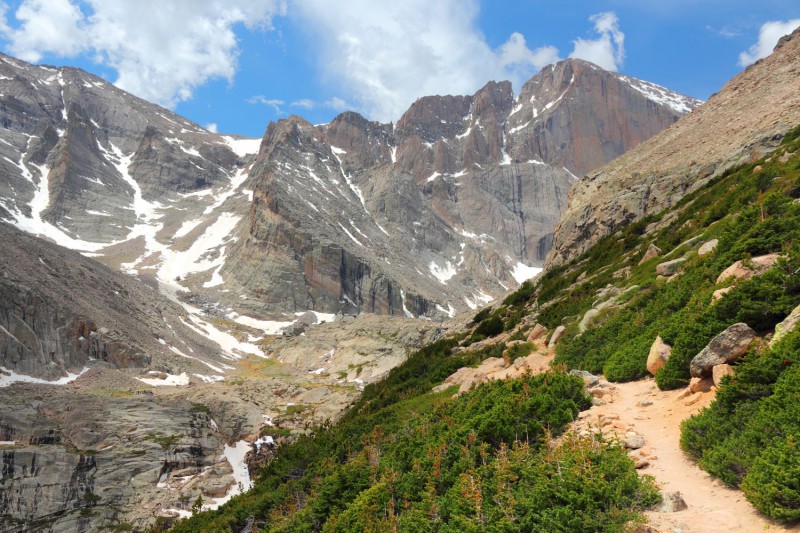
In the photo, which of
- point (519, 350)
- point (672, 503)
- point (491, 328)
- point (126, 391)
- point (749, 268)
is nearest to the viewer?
point (672, 503)

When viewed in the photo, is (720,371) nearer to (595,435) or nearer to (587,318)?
(595,435)

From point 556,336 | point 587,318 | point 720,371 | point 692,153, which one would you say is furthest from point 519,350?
point 692,153

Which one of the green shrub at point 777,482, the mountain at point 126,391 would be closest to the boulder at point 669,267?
the green shrub at point 777,482

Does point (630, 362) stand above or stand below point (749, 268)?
below

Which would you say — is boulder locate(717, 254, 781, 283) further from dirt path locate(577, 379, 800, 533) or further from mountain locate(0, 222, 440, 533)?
mountain locate(0, 222, 440, 533)

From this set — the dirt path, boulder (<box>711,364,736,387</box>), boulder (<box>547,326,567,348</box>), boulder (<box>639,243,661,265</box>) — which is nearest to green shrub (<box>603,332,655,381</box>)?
the dirt path

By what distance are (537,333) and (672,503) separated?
570 inches

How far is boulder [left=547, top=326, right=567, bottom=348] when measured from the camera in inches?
728

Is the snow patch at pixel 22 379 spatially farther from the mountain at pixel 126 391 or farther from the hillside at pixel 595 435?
the hillside at pixel 595 435

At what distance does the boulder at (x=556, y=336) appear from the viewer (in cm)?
1848

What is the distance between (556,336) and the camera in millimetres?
18719

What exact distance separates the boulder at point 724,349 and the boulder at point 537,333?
36.9 feet

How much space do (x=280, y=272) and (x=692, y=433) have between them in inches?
5478

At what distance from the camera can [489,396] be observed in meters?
12.4
